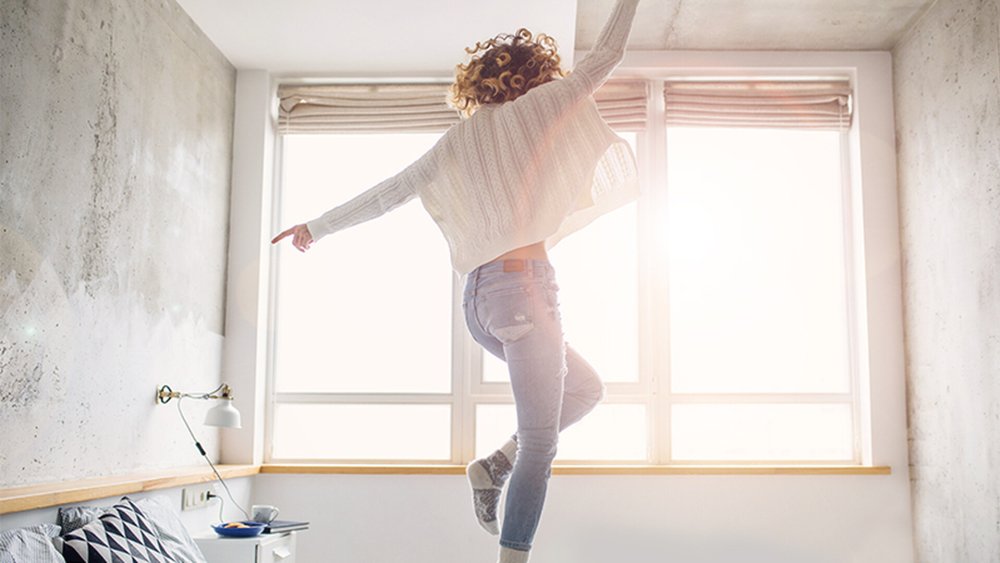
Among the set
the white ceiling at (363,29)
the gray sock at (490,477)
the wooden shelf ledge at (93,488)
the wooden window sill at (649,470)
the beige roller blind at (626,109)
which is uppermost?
the white ceiling at (363,29)

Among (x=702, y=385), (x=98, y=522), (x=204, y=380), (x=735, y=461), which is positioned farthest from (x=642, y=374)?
(x=98, y=522)

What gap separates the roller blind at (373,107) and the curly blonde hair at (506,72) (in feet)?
7.51

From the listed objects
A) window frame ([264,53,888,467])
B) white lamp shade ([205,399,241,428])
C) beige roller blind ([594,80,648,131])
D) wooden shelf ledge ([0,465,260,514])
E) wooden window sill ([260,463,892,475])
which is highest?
beige roller blind ([594,80,648,131])

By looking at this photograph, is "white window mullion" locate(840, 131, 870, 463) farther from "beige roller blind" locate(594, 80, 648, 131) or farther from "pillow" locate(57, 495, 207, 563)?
"pillow" locate(57, 495, 207, 563)

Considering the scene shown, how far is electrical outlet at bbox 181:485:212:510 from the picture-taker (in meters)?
3.66

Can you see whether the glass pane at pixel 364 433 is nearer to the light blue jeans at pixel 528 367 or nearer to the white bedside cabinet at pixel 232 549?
the white bedside cabinet at pixel 232 549

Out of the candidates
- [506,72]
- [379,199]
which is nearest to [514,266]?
[379,199]

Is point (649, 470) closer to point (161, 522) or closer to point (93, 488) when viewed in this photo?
point (161, 522)

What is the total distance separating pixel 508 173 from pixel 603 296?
2.43m

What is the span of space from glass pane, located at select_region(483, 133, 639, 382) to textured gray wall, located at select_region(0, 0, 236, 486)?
1.57 metres

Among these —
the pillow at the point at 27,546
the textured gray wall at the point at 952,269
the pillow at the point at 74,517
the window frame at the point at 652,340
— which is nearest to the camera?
the pillow at the point at 27,546

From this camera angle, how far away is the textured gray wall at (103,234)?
282 cm

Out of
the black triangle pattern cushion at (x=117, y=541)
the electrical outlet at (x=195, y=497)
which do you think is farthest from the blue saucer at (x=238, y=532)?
the black triangle pattern cushion at (x=117, y=541)

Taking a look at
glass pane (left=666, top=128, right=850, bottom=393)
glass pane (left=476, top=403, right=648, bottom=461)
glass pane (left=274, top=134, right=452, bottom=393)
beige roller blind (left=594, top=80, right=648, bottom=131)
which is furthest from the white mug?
beige roller blind (left=594, top=80, right=648, bottom=131)
